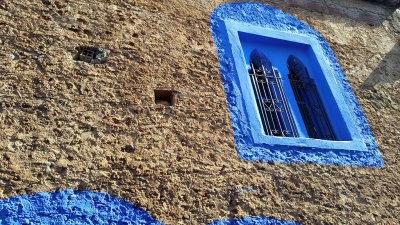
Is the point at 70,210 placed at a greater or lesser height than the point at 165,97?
lesser

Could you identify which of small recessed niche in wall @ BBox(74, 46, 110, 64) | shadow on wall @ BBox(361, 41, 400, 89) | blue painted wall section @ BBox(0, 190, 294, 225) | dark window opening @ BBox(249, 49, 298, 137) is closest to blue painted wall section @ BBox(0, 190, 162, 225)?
blue painted wall section @ BBox(0, 190, 294, 225)

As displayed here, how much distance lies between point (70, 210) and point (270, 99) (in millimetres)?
2515

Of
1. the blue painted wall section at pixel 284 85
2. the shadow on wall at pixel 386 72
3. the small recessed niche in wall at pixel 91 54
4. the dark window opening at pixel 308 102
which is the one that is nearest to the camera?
the small recessed niche in wall at pixel 91 54

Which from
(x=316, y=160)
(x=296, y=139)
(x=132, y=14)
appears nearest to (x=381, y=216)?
(x=316, y=160)

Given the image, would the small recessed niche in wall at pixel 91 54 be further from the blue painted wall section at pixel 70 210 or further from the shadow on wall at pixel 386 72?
the shadow on wall at pixel 386 72

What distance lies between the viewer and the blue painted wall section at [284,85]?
3709mm

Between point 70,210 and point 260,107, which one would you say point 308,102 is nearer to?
point 260,107

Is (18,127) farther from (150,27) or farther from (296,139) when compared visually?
(296,139)

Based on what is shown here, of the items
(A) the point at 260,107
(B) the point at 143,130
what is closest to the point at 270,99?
(A) the point at 260,107

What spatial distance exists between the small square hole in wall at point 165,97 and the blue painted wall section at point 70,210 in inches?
45.0

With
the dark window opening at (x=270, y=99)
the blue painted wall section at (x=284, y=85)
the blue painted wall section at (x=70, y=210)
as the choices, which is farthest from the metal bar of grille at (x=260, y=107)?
the blue painted wall section at (x=70, y=210)

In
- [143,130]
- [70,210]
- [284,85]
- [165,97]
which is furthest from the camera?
[284,85]

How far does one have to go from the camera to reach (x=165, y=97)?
3.73 m

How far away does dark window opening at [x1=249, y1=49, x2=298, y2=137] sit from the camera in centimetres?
404
